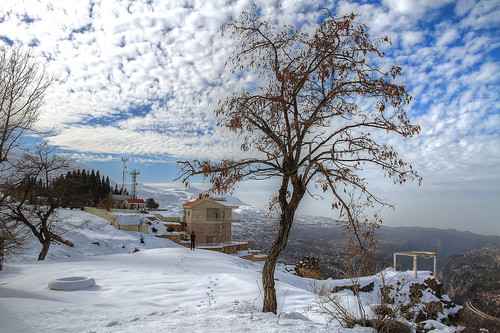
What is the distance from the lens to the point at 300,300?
334 inches

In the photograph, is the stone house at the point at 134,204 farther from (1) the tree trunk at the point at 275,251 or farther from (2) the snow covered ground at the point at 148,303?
(1) the tree trunk at the point at 275,251

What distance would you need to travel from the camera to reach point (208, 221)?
32.2 m

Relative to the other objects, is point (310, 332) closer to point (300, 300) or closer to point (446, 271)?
point (300, 300)

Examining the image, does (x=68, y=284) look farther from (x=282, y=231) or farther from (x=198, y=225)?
(x=198, y=225)

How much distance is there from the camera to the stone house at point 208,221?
32.1 meters

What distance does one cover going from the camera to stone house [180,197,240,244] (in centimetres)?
3212

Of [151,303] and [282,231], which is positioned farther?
[151,303]

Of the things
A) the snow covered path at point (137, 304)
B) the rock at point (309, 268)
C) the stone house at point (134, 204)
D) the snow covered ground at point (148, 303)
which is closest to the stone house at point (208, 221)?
the rock at point (309, 268)

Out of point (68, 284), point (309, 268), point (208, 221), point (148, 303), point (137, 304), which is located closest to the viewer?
point (137, 304)

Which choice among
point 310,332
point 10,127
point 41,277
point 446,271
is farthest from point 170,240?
point 310,332

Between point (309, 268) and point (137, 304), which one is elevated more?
point (137, 304)

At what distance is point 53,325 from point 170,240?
26318mm

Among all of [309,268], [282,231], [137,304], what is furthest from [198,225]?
[282,231]

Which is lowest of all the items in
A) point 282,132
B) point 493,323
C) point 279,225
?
point 493,323
